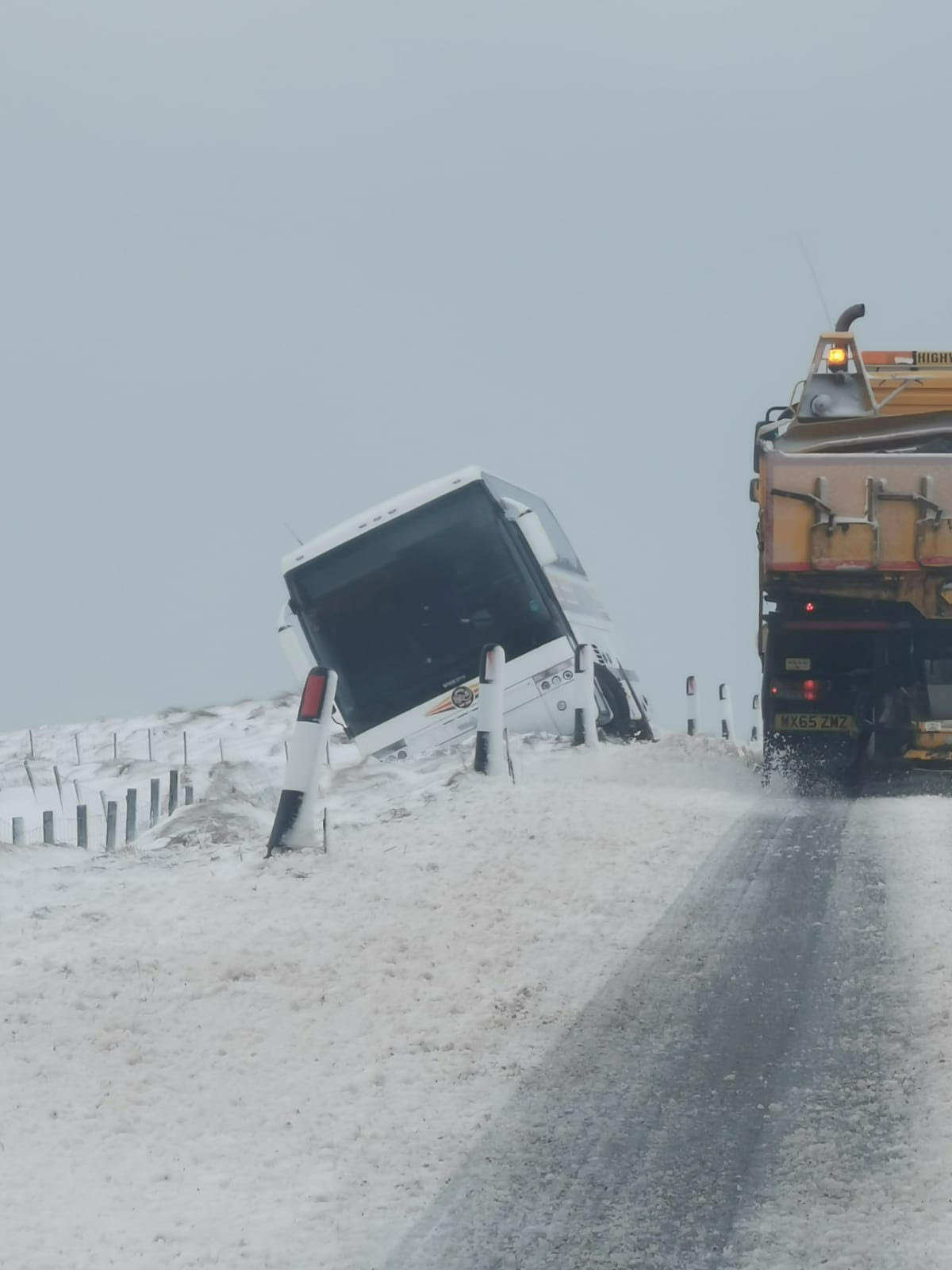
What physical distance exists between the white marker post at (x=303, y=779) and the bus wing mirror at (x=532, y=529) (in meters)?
7.74

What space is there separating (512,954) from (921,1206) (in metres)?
2.41

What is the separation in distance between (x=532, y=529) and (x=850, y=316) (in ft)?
12.8

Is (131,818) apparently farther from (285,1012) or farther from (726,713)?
(726,713)

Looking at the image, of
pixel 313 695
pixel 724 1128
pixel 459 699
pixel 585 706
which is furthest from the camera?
pixel 459 699

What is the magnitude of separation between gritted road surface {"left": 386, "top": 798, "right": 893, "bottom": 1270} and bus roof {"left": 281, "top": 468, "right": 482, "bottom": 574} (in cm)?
914

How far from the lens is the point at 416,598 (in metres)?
15.1

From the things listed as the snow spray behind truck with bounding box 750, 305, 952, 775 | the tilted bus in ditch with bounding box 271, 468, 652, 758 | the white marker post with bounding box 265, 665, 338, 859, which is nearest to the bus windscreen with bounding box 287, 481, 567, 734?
the tilted bus in ditch with bounding box 271, 468, 652, 758

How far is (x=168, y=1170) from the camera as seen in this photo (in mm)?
3662

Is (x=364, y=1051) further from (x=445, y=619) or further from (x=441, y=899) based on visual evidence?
(x=445, y=619)

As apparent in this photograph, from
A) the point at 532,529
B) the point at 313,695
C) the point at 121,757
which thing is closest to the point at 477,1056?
the point at 313,695

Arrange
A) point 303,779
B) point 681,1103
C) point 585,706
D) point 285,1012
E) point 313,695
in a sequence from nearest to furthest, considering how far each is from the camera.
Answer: point 681,1103 → point 285,1012 → point 303,779 → point 313,695 → point 585,706

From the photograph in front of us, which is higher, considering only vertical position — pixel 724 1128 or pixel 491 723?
pixel 724 1128

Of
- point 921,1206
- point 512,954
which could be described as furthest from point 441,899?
point 921,1206

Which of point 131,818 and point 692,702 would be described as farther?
point 692,702
